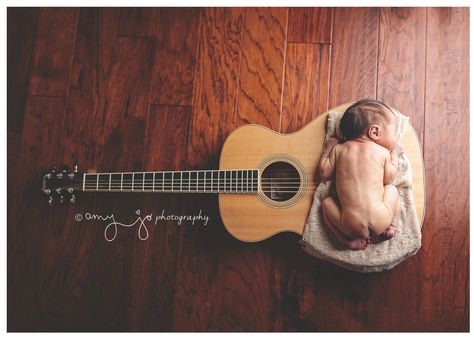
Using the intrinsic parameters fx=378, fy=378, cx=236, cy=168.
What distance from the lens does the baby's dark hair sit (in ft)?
3.37

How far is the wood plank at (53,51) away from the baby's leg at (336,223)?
100cm

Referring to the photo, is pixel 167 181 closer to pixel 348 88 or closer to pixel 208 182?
pixel 208 182

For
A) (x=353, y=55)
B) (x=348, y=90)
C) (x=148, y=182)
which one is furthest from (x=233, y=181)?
(x=353, y=55)

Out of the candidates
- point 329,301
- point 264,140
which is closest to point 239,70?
point 264,140

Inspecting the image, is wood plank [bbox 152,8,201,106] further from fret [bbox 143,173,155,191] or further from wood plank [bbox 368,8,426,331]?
wood plank [bbox 368,8,426,331]

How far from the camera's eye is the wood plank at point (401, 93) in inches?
47.3

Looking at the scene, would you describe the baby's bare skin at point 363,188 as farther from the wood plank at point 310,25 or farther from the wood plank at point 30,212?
the wood plank at point 30,212

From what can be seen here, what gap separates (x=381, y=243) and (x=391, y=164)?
223mm

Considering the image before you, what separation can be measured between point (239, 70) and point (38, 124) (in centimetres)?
74

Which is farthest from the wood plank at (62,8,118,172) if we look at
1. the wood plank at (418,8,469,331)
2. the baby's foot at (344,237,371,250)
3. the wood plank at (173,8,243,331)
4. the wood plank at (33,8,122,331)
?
the wood plank at (418,8,469,331)

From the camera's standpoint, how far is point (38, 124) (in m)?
1.35

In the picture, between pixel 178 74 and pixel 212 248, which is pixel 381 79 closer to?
pixel 178 74

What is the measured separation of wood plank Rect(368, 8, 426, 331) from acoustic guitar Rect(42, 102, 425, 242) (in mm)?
223

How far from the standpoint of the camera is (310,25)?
1.34 m
